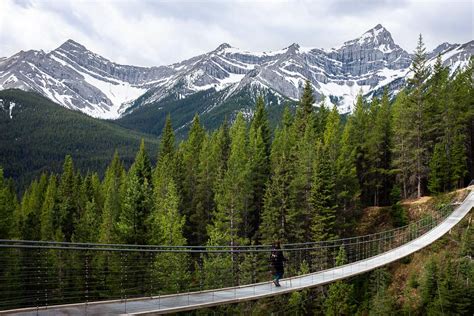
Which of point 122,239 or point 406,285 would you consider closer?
point 122,239

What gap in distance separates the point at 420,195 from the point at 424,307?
14.1m

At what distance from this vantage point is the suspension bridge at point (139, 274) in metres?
11.9

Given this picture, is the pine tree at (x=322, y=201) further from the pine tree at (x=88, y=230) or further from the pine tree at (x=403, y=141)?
the pine tree at (x=88, y=230)

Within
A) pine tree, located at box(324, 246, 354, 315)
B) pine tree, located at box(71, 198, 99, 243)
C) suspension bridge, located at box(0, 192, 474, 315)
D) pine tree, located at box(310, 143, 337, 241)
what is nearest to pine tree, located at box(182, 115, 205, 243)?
suspension bridge, located at box(0, 192, 474, 315)

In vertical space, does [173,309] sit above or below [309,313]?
above

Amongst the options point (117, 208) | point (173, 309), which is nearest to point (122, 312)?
point (173, 309)

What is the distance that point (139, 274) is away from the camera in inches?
907

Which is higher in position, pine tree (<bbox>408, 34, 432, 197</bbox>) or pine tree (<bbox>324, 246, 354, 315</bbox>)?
pine tree (<bbox>408, 34, 432, 197</bbox>)

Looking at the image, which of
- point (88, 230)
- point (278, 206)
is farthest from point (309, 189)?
point (88, 230)

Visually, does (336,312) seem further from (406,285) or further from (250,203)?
(250,203)

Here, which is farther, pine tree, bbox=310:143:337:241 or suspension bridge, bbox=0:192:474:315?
pine tree, bbox=310:143:337:241

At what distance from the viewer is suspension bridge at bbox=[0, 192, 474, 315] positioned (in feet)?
39.0

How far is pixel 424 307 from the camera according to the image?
27.6 metres

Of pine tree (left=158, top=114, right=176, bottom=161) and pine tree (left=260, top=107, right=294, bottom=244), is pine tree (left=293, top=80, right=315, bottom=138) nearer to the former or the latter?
pine tree (left=260, top=107, right=294, bottom=244)
